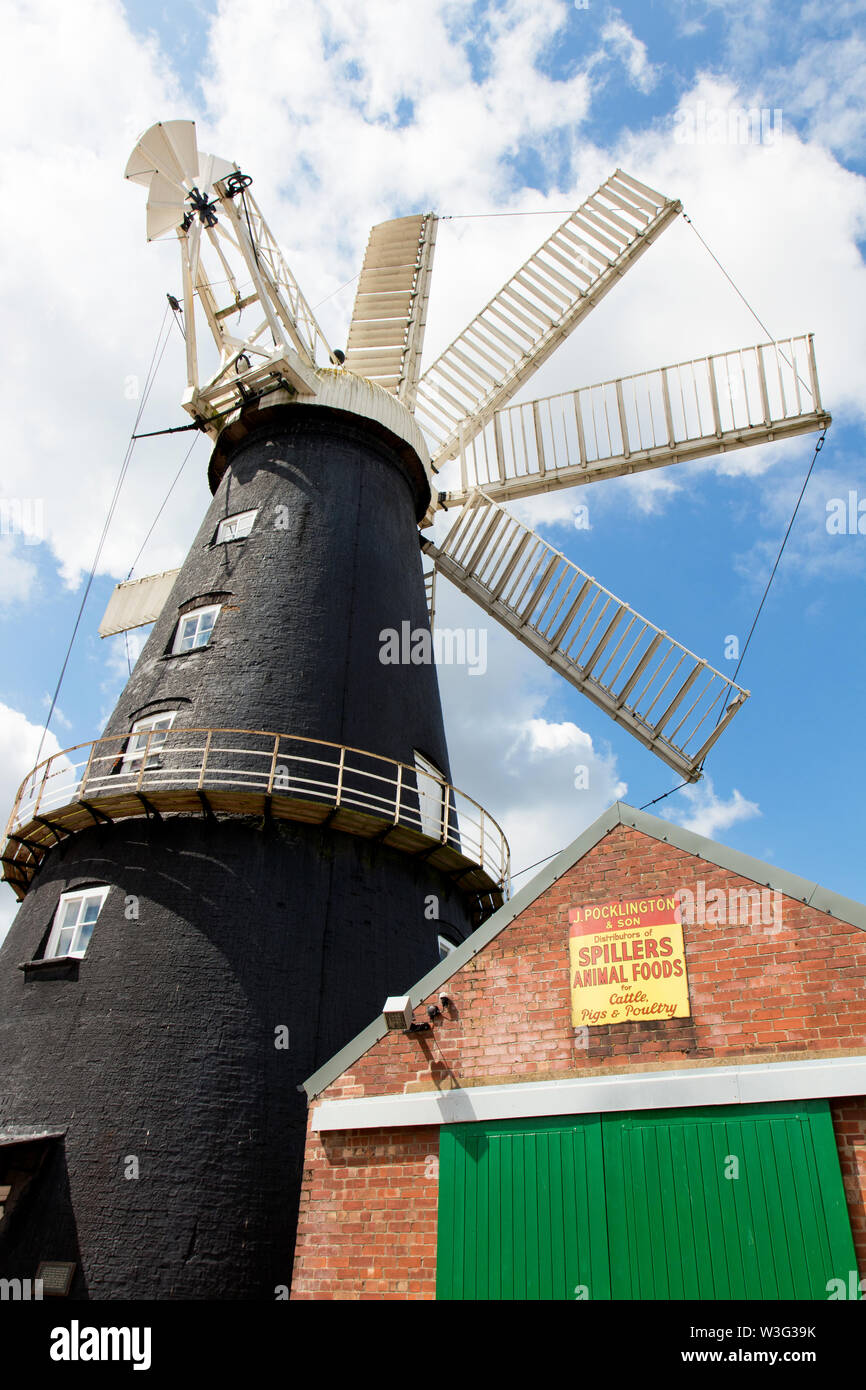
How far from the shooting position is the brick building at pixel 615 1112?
700 centimetres

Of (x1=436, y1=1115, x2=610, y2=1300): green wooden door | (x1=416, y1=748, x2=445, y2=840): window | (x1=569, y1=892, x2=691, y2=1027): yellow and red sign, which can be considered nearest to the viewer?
(x1=436, y1=1115, x2=610, y2=1300): green wooden door

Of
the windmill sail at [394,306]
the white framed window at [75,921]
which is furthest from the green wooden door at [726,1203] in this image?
the windmill sail at [394,306]

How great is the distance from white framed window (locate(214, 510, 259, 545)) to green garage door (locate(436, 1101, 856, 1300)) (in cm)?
1121

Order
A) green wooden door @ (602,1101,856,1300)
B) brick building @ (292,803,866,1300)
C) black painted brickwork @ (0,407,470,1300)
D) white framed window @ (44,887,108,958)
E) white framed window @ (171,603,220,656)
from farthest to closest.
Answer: white framed window @ (171,603,220,656), white framed window @ (44,887,108,958), black painted brickwork @ (0,407,470,1300), brick building @ (292,803,866,1300), green wooden door @ (602,1101,856,1300)

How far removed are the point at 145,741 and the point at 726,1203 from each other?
1042 cm

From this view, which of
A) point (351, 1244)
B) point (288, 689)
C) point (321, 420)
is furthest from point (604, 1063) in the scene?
point (321, 420)

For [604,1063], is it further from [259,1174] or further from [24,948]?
[24,948]

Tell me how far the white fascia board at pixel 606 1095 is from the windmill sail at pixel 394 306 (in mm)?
16523

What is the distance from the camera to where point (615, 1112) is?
7.73 meters

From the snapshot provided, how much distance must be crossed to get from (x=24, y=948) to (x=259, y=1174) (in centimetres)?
465

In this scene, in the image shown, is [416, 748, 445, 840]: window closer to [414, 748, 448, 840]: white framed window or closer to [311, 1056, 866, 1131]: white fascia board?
[414, 748, 448, 840]: white framed window

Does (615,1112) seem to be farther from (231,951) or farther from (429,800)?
→ (429,800)

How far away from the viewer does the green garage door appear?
6820mm

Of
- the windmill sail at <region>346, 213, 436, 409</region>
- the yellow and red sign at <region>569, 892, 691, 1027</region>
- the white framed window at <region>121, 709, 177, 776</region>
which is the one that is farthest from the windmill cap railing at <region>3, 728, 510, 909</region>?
the windmill sail at <region>346, 213, 436, 409</region>
